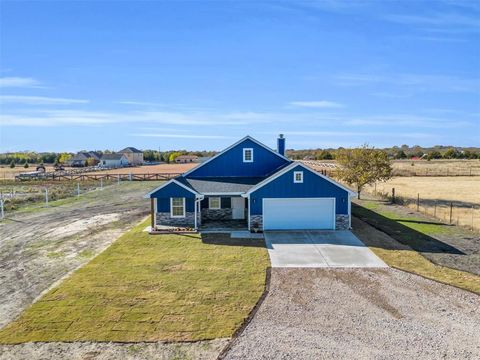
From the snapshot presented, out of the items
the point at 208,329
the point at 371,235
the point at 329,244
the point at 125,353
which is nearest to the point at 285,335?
the point at 208,329

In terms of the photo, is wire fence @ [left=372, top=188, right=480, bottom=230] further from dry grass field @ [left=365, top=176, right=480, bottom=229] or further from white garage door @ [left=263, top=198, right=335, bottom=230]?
white garage door @ [left=263, top=198, right=335, bottom=230]

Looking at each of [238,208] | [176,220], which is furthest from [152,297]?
[238,208]

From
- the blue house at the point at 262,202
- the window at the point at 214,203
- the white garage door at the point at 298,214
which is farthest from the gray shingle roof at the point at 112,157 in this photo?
the white garage door at the point at 298,214

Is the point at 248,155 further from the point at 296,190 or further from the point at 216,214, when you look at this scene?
the point at 296,190

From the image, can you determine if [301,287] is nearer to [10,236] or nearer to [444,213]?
[10,236]

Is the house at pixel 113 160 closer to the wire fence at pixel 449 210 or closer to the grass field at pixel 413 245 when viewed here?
the wire fence at pixel 449 210
